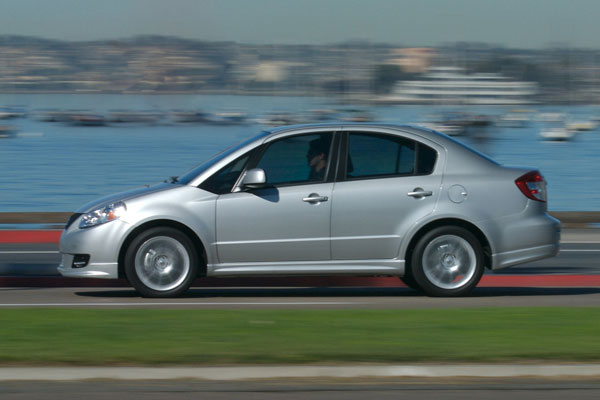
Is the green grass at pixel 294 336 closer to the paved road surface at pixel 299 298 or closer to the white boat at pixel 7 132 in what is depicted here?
the paved road surface at pixel 299 298

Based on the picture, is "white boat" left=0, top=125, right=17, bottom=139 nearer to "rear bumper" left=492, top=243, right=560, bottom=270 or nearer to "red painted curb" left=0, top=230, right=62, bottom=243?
"red painted curb" left=0, top=230, right=62, bottom=243

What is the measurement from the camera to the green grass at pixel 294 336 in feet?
21.6

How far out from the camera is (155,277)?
9.82m

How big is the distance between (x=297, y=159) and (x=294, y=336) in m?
3.13

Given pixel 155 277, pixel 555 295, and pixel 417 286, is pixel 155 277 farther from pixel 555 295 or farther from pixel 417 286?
pixel 555 295

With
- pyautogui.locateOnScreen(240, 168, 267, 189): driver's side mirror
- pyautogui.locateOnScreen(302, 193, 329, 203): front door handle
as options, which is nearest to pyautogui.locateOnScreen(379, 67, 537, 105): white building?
pyautogui.locateOnScreen(302, 193, 329, 203): front door handle

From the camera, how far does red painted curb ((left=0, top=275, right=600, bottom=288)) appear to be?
11.4 metres

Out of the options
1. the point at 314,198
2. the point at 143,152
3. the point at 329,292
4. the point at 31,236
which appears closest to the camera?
the point at 314,198

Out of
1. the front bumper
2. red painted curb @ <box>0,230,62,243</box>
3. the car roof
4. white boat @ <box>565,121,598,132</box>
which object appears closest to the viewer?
the front bumper

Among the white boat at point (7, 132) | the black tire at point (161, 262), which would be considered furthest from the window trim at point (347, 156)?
the white boat at point (7, 132)

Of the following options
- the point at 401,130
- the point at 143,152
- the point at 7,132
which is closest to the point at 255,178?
the point at 401,130

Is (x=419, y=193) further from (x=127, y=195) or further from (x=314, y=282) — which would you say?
(x=127, y=195)

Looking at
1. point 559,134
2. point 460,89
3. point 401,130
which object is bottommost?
point 401,130

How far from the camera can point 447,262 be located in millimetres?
9969
